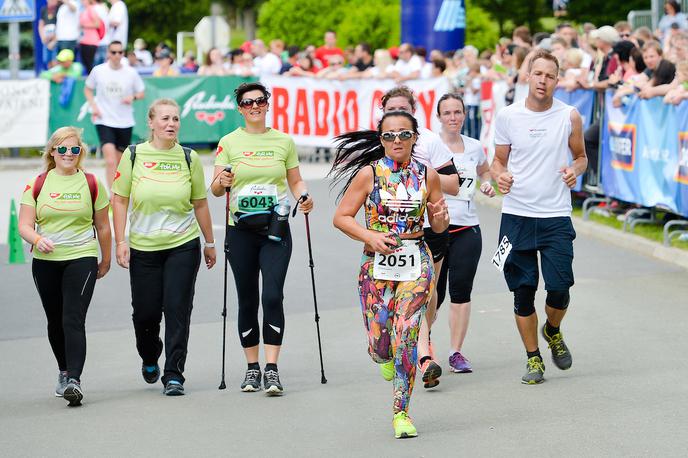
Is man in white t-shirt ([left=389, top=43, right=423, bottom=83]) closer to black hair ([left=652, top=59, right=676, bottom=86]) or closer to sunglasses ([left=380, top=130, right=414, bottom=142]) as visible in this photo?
black hair ([left=652, top=59, right=676, bottom=86])

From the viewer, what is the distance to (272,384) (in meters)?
8.73

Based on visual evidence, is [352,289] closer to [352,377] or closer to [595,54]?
[352,377]

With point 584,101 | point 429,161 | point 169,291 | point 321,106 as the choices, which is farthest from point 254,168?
point 321,106

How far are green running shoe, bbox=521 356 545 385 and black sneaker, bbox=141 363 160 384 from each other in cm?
231

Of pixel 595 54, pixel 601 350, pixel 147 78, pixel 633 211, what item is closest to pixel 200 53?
pixel 147 78

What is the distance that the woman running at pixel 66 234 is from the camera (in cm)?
868

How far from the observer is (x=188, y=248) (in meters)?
8.94

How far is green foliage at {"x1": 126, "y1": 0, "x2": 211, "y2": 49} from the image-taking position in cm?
7119

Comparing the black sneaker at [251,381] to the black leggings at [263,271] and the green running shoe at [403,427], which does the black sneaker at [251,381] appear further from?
the green running shoe at [403,427]

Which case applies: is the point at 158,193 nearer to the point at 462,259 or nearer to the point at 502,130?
the point at 462,259

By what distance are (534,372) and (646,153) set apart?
689 centimetres

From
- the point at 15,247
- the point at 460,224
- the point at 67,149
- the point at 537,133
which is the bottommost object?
the point at 15,247

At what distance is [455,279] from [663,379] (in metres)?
1.46

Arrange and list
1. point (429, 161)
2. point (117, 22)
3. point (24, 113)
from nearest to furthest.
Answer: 1. point (429, 161)
2. point (24, 113)
3. point (117, 22)
